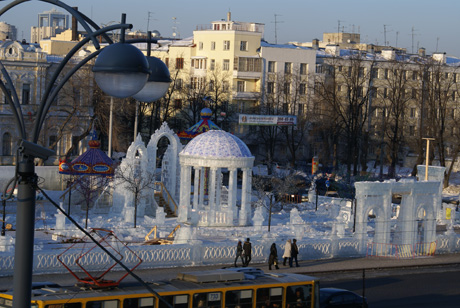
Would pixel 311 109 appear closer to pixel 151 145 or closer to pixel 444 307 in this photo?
pixel 151 145

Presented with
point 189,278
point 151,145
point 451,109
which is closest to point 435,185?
point 151,145

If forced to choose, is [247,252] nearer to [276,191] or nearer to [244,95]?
[276,191]

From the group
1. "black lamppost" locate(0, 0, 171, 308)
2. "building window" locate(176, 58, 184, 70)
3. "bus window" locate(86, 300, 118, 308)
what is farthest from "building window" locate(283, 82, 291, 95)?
"black lamppost" locate(0, 0, 171, 308)

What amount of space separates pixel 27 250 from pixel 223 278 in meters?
9.27

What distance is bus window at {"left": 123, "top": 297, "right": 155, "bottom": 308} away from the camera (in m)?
15.0

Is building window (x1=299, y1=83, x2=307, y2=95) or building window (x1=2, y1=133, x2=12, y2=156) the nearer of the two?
building window (x1=2, y1=133, x2=12, y2=156)

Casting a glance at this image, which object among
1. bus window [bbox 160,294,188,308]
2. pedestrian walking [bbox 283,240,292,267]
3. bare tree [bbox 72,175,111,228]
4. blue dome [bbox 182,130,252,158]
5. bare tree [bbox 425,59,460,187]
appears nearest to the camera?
bus window [bbox 160,294,188,308]

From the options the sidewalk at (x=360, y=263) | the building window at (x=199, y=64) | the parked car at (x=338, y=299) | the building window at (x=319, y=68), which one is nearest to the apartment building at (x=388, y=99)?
the building window at (x=319, y=68)

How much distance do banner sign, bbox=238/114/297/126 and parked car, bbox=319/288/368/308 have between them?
1381 inches

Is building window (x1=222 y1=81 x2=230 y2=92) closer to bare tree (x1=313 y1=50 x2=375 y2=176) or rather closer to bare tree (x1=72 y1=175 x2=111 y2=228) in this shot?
bare tree (x1=313 y1=50 x2=375 y2=176)

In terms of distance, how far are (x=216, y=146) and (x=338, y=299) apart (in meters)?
14.3

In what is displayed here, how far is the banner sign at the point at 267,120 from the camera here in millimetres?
55228

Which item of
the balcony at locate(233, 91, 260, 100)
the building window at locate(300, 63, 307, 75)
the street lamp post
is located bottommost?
the street lamp post

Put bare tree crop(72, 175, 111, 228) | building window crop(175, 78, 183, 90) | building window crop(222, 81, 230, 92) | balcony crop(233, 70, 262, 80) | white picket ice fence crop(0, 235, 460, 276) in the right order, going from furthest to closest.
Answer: balcony crop(233, 70, 262, 80), building window crop(222, 81, 230, 92), building window crop(175, 78, 183, 90), bare tree crop(72, 175, 111, 228), white picket ice fence crop(0, 235, 460, 276)
